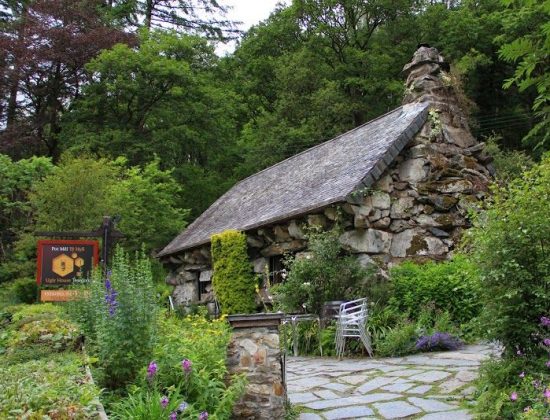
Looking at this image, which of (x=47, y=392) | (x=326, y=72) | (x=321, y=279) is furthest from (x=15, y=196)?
(x=47, y=392)

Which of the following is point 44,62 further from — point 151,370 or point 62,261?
point 151,370

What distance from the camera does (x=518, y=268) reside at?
15.0 feet

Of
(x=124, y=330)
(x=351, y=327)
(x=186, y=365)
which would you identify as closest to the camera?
(x=186, y=365)

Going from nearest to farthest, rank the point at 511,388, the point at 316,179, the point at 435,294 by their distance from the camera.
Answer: the point at 511,388, the point at 435,294, the point at 316,179

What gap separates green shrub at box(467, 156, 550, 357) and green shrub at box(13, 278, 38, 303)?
11652mm

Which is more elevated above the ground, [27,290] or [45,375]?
[27,290]

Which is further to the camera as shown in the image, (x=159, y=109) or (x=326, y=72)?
(x=326, y=72)

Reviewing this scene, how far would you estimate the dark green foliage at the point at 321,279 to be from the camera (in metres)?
9.29

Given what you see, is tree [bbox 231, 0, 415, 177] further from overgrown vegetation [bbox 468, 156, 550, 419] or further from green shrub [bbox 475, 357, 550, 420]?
green shrub [bbox 475, 357, 550, 420]

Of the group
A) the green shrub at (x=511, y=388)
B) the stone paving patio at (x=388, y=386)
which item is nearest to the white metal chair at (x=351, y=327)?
the stone paving patio at (x=388, y=386)

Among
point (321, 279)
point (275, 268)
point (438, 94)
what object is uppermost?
point (438, 94)

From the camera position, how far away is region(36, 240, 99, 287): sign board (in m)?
9.58

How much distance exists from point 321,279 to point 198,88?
14.6 meters

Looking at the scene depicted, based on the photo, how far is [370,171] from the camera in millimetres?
10031
